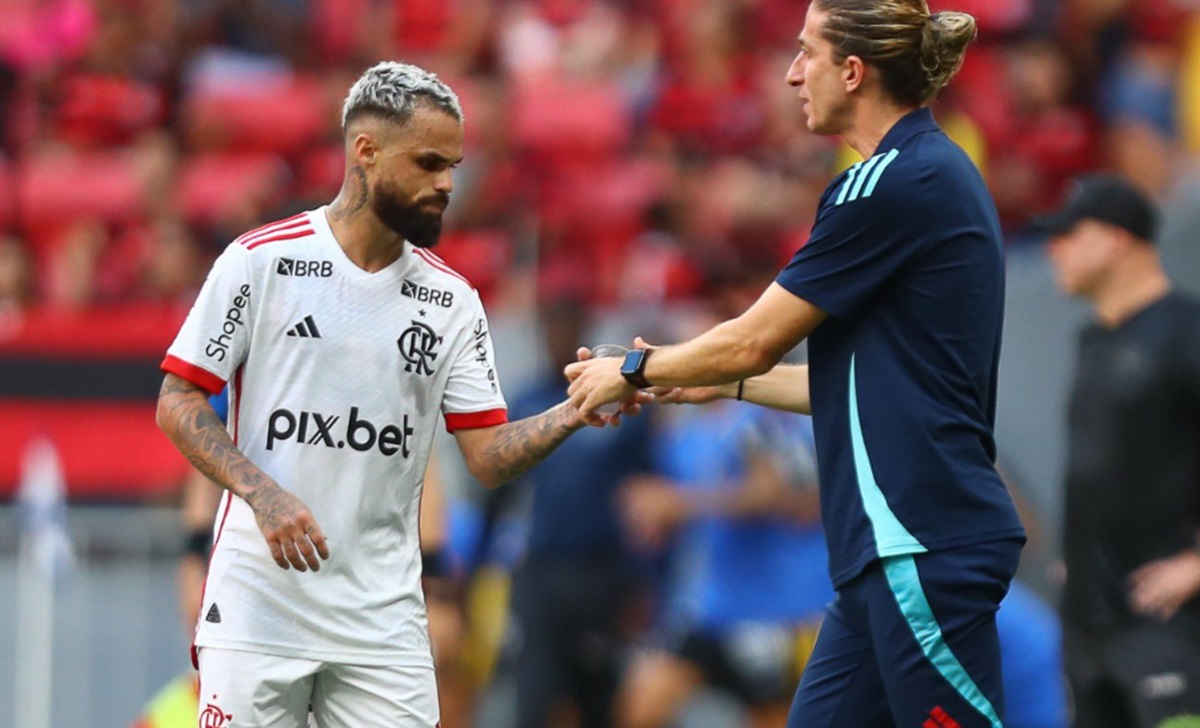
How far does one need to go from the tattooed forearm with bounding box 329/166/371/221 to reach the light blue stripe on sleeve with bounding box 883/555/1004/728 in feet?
5.97

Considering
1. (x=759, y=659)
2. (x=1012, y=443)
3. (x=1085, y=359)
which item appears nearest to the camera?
(x=1085, y=359)

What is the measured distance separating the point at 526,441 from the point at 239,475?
87 centimetres

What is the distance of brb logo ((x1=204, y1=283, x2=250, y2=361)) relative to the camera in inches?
197

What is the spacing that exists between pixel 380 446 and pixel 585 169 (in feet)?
24.5

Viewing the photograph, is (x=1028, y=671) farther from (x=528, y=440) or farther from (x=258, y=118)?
(x=258, y=118)

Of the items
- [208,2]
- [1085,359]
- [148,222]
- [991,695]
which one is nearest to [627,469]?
[1085,359]

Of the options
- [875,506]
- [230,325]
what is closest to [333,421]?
[230,325]

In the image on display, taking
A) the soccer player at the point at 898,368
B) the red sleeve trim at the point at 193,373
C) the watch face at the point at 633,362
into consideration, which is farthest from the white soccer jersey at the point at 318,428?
the soccer player at the point at 898,368

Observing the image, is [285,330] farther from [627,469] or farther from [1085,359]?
[627,469]

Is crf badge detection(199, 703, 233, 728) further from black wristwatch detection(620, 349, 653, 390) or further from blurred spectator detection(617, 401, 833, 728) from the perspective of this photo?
blurred spectator detection(617, 401, 833, 728)

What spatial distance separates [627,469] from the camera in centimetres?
956

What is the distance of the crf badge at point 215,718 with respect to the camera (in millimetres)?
4941

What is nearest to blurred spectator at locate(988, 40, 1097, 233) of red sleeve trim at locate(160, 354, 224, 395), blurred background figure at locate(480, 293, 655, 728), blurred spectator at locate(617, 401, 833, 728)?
blurred spectator at locate(617, 401, 833, 728)

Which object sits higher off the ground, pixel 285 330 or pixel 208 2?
pixel 208 2
